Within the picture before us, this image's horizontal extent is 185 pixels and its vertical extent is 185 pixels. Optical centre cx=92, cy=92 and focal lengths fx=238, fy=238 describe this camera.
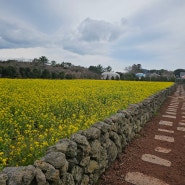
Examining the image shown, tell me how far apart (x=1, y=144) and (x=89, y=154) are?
6.24 ft

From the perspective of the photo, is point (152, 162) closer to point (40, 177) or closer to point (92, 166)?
point (92, 166)

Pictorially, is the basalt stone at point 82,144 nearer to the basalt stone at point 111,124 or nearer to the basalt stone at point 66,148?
the basalt stone at point 66,148

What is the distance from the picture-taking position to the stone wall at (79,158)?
247 cm

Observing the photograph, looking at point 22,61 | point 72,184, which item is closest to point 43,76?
point 22,61

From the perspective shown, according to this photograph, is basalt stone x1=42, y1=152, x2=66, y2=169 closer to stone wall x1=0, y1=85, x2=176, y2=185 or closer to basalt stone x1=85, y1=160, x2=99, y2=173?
stone wall x1=0, y1=85, x2=176, y2=185

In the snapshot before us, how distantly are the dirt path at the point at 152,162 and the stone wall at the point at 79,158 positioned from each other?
22 cm

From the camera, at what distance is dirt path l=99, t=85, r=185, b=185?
4395mm

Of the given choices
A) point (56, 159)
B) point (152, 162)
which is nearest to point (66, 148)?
point (56, 159)

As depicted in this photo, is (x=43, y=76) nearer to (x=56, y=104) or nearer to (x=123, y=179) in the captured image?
(x=56, y=104)

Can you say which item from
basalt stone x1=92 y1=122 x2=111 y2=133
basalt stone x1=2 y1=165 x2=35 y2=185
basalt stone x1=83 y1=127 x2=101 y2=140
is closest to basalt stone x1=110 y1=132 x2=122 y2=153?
basalt stone x1=92 y1=122 x2=111 y2=133

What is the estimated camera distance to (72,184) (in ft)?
10.4

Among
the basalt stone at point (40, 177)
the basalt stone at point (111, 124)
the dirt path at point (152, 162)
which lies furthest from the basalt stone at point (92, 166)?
the basalt stone at point (40, 177)

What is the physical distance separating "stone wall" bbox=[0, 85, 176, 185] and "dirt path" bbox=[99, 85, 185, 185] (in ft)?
0.72

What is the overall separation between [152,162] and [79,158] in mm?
2320
